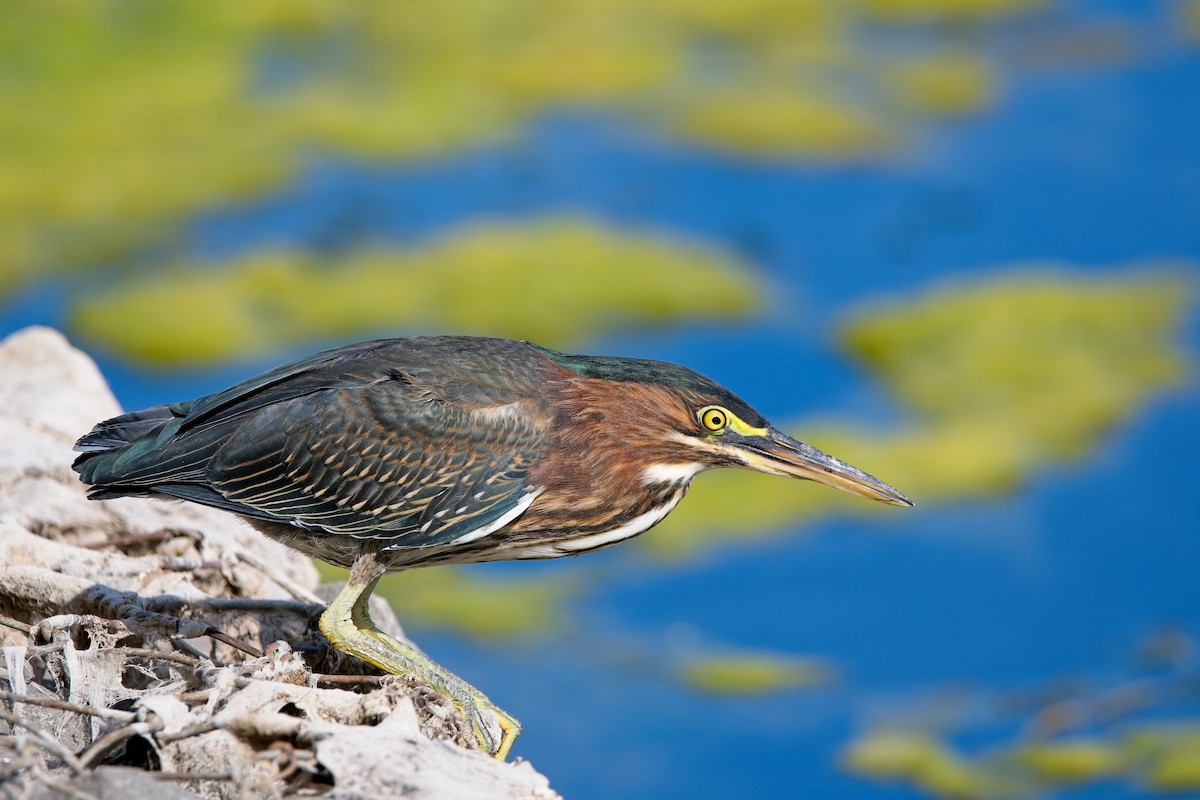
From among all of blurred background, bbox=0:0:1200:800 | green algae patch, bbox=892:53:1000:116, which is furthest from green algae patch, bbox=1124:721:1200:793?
green algae patch, bbox=892:53:1000:116

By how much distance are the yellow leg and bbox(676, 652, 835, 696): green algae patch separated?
2.85 metres

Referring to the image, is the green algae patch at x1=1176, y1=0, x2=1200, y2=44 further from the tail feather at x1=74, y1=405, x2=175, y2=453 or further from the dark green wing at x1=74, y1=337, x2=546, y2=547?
the tail feather at x1=74, y1=405, x2=175, y2=453

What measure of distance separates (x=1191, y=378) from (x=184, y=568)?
5.89 m

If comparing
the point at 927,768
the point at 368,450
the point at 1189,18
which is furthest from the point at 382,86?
the point at 368,450

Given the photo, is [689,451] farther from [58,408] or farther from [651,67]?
[651,67]

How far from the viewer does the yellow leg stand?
4.23 metres

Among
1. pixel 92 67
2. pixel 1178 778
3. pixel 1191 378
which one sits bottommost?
pixel 1178 778

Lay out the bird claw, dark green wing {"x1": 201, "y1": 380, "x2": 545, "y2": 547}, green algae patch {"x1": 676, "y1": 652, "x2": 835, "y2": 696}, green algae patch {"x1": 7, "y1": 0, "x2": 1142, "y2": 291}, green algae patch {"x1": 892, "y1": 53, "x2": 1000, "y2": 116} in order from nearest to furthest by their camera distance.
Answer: the bird claw
dark green wing {"x1": 201, "y1": 380, "x2": 545, "y2": 547}
green algae patch {"x1": 676, "y1": 652, "x2": 835, "y2": 696}
green algae patch {"x1": 7, "y1": 0, "x2": 1142, "y2": 291}
green algae patch {"x1": 892, "y1": 53, "x2": 1000, "y2": 116}

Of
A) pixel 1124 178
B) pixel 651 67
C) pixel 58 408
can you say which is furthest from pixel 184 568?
pixel 651 67

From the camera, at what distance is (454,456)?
14.9ft

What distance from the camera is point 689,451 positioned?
4609mm

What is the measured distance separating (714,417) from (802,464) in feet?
0.86

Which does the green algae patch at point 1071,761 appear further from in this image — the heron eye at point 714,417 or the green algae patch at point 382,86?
the green algae patch at point 382,86

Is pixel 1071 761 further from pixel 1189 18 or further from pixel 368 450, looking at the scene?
pixel 1189 18
